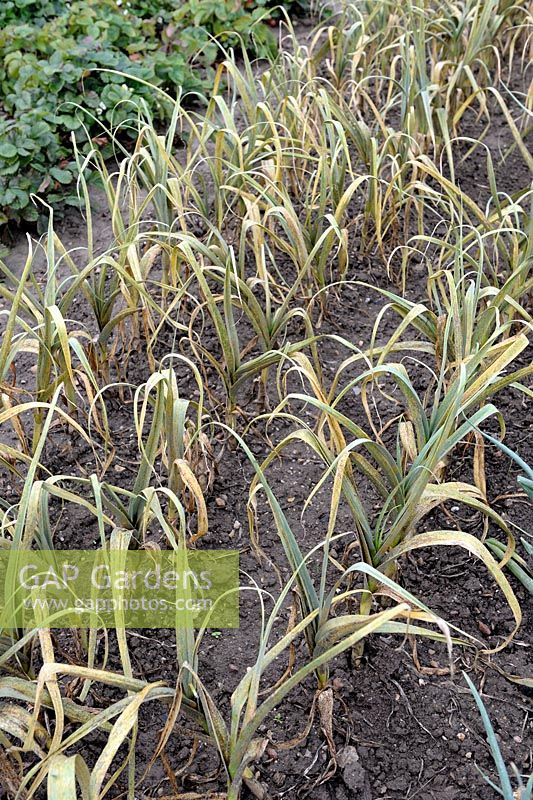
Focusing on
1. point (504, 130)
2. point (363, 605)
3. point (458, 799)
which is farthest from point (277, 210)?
point (504, 130)

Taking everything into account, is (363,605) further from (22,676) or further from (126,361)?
(126,361)

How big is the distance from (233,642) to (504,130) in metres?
2.49

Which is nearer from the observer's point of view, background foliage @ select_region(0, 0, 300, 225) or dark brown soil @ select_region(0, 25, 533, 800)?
dark brown soil @ select_region(0, 25, 533, 800)

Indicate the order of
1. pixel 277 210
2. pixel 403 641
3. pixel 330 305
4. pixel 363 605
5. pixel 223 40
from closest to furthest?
1. pixel 363 605
2. pixel 403 641
3. pixel 277 210
4. pixel 330 305
5. pixel 223 40

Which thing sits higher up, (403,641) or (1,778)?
(1,778)

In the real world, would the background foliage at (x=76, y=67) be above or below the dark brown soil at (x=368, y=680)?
above

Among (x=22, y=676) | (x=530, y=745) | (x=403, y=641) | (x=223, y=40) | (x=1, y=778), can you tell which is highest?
(x=223, y=40)

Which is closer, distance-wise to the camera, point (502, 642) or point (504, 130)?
point (502, 642)

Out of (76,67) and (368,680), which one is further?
(76,67)

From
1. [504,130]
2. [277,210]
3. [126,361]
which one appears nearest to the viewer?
→ [277,210]

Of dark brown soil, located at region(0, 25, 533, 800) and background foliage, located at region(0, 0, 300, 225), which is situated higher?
background foliage, located at region(0, 0, 300, 225)

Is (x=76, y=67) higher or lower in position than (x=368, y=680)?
higher

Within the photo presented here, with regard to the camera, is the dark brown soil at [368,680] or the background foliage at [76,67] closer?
the dark brown soil at [368,680]

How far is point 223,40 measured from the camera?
12.0 feet
